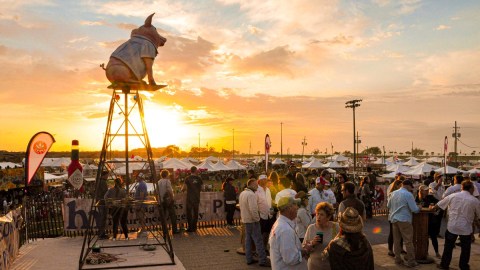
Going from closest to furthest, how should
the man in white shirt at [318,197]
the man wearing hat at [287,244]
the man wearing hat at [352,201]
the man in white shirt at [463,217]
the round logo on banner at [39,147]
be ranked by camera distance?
the man wearing hat at [287,244] < the man wearing hat at [352,201] < the man in white shirt at [463,217] < the man in white shirt at [318,197] < the round logo on banner at [39,147]

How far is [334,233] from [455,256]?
20.5 feet

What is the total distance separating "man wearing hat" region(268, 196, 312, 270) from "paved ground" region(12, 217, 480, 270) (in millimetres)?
4345

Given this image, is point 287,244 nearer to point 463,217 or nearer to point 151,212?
point 463,217

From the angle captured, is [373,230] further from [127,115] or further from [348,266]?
[348,266]

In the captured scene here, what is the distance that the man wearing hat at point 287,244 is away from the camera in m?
4.63

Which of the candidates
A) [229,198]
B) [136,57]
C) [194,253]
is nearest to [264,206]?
[194,253]

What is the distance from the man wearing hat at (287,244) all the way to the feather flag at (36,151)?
337 inches

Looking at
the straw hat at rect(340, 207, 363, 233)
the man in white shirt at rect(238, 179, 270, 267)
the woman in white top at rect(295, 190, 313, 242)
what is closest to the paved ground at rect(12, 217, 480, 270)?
the man in white shirt at rect(238, 179, 270, 267)

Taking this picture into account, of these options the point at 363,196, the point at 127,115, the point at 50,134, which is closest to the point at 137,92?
the point at 127,115

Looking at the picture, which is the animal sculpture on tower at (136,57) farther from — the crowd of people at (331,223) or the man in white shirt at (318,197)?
the man in white shirt at (318,197)

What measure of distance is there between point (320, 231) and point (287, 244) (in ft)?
2.15

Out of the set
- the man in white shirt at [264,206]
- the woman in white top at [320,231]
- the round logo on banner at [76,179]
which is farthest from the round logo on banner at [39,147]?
the woman in white top at [320,231]

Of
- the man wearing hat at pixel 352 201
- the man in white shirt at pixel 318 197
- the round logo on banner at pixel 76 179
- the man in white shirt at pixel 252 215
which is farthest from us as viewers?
the round logo on banner at pixel 76 179

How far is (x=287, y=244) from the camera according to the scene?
465 cm
